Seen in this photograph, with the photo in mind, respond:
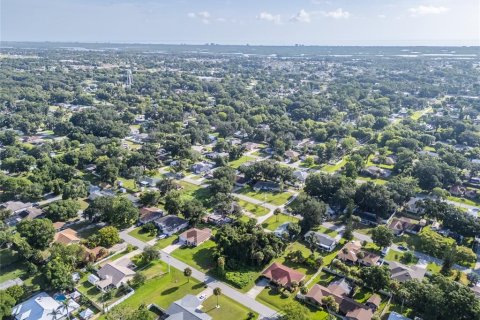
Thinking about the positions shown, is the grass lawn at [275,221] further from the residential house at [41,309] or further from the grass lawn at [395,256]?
the residential house at [41,309]

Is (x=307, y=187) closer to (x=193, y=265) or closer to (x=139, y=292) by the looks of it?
(x=193, y=265)

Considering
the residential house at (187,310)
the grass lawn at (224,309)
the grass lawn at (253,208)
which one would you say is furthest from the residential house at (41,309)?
the grass lawn at (253,208)

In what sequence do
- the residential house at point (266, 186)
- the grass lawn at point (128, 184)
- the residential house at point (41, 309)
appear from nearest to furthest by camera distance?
the residential house at point (41, 309) < the grass lawn at point (128, 184) < the residential house at point (266, 186)

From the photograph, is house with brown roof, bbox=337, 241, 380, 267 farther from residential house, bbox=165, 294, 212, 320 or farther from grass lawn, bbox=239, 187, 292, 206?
residential house, bbox=165, 294, 212, 320

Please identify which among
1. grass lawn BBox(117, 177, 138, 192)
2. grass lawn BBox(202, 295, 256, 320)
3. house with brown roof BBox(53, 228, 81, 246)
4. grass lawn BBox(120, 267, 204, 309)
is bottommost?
grass lawn BBox(202, 295, 256, 320)

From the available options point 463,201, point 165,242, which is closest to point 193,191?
point 165,242

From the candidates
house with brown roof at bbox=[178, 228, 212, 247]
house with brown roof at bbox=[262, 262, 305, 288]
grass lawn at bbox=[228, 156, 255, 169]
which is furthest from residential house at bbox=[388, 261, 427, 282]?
grass lawn at bbox=[228, 156, 255, 169]

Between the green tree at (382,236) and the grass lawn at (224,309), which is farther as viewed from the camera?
the green tree at (382,236)

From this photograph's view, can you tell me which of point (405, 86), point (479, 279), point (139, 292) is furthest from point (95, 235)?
point (405, 86)
